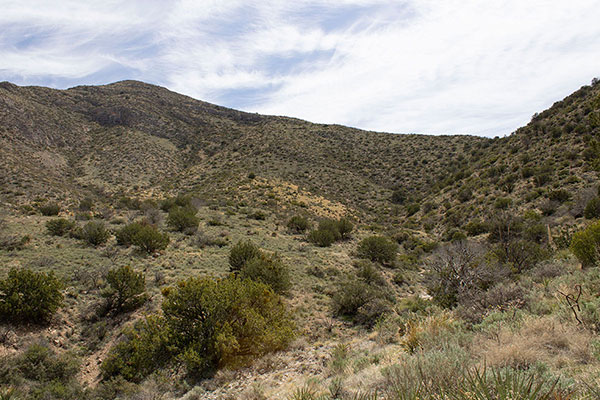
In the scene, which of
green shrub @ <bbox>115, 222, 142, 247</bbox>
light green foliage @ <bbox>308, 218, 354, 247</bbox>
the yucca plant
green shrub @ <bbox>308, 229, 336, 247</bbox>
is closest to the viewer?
the yucca plant

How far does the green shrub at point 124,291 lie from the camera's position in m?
10.8

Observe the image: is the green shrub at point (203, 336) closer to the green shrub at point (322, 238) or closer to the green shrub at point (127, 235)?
the green shrub at point (127, 235)

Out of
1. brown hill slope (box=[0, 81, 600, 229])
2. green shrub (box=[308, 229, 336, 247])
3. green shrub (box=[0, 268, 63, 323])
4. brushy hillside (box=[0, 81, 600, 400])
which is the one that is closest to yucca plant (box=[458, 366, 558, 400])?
brushy hillside (box=[0, 81, 600, 400])

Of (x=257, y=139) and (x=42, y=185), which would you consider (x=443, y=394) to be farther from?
(x=257, y=139)

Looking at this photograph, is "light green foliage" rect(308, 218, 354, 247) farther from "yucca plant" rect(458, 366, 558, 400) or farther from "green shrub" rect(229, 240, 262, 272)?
"yucca plant" rect(458, 366, 558, 400)

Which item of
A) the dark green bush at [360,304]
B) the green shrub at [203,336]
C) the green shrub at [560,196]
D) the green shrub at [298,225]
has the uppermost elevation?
the green shrub at [560,196]

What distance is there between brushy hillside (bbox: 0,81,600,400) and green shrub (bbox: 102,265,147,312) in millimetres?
70

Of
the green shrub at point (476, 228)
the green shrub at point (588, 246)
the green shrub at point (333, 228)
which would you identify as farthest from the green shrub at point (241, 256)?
the green shrub at point (476, 228)

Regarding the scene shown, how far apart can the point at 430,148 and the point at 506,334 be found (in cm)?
5071

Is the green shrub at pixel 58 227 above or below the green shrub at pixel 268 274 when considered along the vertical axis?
above

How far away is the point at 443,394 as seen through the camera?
3.03m

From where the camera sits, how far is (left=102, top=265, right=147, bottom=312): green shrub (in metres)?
10.8

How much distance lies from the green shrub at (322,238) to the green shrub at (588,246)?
14186mm

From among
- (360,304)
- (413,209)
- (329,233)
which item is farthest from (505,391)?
(413,209)
